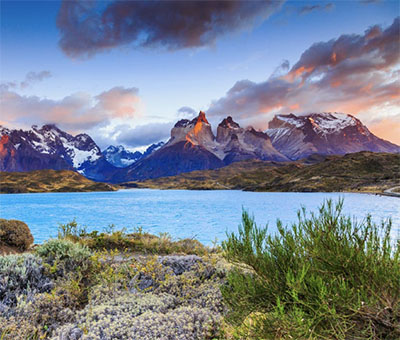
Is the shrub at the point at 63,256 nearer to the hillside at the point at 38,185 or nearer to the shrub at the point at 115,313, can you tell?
the shrub at the point at 115,313

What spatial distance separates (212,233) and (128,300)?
78.4 feet

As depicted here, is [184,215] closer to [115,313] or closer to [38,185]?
[115,313]

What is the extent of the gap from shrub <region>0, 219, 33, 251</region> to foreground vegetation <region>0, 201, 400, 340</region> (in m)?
6.29

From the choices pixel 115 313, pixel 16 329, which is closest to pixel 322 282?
pixel 115 313

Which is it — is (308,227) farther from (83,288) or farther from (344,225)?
(83,288)

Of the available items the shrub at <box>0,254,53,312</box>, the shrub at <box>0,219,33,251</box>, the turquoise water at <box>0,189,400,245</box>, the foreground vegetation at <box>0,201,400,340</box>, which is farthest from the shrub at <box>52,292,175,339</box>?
the shrub at <box>0,219,33,251</box>

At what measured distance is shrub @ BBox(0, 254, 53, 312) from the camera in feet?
18.3

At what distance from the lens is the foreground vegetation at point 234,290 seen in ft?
10.0

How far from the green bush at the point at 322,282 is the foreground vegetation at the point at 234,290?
0.05ft

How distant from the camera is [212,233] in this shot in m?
28.7

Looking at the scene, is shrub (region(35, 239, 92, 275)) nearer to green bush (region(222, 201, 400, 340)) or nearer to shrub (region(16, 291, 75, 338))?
shrub (region(16, 291, 75, 338))

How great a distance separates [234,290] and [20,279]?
4.92m

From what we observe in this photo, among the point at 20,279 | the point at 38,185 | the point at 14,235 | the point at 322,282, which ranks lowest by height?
the point at 38,185

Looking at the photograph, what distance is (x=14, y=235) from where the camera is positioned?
1201cm
